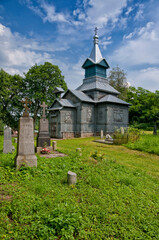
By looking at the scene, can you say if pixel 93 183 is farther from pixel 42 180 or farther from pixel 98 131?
pixel 98 131

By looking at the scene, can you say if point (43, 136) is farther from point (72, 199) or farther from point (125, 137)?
point (125, 137)

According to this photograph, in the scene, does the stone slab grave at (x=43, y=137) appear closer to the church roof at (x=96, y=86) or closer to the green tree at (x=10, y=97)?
the church roof at (x=96, y=86)

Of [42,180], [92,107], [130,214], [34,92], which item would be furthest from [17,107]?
[130,214]

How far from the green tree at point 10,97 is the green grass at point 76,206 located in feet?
83.3

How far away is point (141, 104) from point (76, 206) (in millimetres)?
33711

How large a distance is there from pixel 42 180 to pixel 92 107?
19.9 meters

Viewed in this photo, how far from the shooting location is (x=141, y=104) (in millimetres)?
34625

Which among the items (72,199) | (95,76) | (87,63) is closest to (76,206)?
(72,199)

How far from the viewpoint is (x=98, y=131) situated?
24625mm

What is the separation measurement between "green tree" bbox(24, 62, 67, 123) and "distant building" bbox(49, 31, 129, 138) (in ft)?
14.8

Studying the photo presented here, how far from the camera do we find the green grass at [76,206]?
3.43m

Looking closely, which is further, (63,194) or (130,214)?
(63,194)

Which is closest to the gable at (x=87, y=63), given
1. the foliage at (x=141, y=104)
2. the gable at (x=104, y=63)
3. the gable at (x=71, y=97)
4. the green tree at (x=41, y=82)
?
the gable at (x=104, y=63)

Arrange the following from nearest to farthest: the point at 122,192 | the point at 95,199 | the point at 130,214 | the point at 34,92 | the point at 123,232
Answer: the point at 123,232 < the point at 130,214 < the point at 95,199 < the point at 122,192 < the point at 34,92
